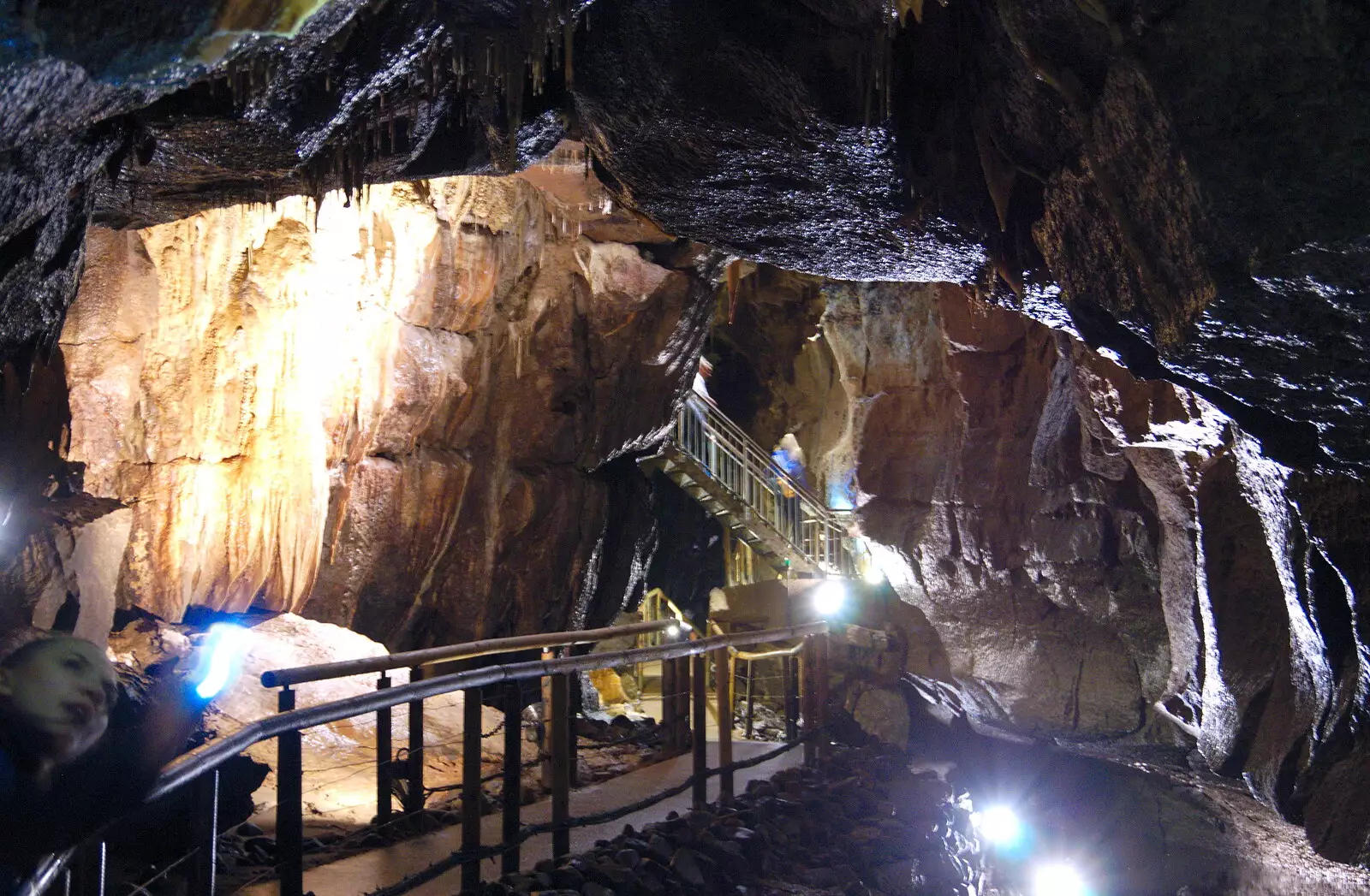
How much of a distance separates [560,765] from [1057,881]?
8.57 m

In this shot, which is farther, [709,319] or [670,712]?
[709,319]

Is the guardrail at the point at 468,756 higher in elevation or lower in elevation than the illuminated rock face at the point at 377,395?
lower

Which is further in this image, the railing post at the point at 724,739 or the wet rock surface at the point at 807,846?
the railing post at the point at 724,739

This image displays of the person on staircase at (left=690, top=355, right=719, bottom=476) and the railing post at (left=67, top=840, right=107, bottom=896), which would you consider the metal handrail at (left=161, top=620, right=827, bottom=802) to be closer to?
the railing post at (left=67, top=840, right=107, bottom=896)

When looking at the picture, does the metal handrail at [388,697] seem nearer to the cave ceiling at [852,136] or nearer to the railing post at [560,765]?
the railing post at [560,765]

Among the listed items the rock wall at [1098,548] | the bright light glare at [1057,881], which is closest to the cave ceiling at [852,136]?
the rock wall at [1098,548]

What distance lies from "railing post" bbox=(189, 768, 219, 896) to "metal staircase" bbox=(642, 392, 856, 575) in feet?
40.9

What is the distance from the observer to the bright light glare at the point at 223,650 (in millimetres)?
8359

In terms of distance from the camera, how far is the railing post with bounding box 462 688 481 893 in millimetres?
4051

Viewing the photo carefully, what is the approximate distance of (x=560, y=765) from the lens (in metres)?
4.66

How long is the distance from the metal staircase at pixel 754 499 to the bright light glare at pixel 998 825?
5302mm

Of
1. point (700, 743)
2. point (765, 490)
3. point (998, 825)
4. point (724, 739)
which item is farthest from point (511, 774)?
point (765, 490)

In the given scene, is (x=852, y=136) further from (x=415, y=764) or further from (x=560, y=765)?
(x=415, y=764)

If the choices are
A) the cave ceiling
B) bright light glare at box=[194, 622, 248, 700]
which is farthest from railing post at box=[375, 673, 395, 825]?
bright light glare at box=[194, 622, 248, 700]
